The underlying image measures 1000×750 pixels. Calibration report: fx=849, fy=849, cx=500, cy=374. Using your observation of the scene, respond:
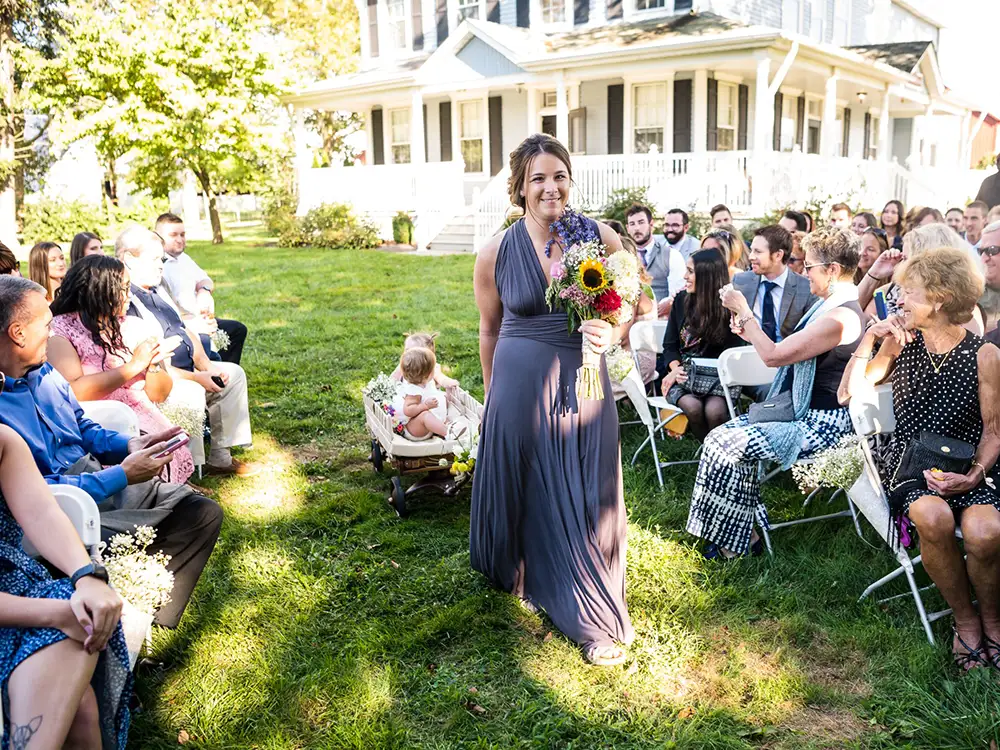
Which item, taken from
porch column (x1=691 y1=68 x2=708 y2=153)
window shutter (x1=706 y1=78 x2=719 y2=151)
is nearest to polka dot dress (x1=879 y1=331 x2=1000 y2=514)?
porch column (x1=691 y1=68 x2=708 y2=153)

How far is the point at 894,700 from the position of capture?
3.49m

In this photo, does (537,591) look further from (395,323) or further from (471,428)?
(395,323)

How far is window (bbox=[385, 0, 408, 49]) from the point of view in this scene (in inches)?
1025

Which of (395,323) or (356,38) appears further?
(356,38)

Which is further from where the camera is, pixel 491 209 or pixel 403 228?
pixel 403 228

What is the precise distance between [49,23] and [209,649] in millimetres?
27222

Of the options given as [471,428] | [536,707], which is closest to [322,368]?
[471,428]

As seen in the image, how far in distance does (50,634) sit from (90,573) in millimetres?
218

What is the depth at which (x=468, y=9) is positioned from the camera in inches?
953

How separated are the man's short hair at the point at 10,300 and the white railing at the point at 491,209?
1683cm

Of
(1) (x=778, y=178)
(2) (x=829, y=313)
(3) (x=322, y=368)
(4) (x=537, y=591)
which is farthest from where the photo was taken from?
(1) (x=778, y=178)

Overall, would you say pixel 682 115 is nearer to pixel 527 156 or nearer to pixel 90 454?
pixel 527 156

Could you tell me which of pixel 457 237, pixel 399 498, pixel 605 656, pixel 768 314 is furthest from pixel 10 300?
pixel 457 237

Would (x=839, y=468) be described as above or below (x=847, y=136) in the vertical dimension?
below
